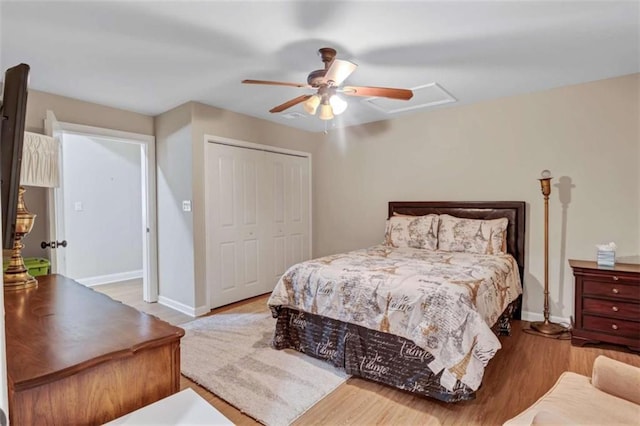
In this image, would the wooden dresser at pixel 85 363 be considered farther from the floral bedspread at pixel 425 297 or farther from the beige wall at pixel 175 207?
the beige wall at pixel 175 207

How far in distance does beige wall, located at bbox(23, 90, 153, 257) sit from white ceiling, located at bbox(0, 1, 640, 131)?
0.12m

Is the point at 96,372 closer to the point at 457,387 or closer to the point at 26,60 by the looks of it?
the point at 457,387

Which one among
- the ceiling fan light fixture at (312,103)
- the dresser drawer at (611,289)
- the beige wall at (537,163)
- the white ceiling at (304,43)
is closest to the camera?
the white ceiling at (304,43)

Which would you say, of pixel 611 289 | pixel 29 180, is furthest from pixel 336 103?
pixel 611 289

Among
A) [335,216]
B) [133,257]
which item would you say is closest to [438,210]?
[335,216]

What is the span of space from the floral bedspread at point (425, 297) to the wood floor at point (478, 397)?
0.77 ft

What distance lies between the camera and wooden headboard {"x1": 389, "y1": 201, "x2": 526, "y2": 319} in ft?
11.3

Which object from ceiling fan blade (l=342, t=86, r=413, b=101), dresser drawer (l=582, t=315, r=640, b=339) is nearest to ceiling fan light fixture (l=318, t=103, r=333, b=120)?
ceiling fan blade (l=342, t=86, r=413, b=101)

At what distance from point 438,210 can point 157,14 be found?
321 cm

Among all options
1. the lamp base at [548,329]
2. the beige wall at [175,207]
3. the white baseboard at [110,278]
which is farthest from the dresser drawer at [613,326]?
the white baseboard at [110,278]

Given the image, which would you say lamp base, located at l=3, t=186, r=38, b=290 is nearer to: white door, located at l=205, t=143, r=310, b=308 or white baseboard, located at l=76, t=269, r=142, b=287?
white door, located at l=205, t=143, r=310, b=308

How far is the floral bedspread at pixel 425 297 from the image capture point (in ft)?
6.28

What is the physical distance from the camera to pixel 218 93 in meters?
3.32

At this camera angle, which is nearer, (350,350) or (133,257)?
(350,350)
